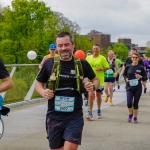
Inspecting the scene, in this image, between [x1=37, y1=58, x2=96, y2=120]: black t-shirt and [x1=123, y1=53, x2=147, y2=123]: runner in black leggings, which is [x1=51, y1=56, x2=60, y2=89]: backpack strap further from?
[x1=123, y1=53, x2=147, y2=123]: runner in black leggings

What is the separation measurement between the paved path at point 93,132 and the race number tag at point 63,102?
8.90 feet

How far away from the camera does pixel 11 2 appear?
46.6 metres

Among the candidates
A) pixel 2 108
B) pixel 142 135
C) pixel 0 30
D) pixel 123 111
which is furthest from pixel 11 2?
pixel 2 108

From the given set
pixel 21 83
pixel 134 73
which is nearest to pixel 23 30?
pixel 21 83

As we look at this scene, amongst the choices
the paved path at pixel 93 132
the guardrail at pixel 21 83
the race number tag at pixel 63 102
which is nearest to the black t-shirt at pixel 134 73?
the paved path at pixel 93 132

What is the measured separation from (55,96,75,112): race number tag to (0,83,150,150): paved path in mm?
2712

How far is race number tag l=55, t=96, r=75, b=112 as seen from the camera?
500 centimetres

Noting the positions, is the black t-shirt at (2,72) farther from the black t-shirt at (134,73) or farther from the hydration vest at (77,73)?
the black t-shirt at (134,73)

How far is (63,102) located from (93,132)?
4.45m

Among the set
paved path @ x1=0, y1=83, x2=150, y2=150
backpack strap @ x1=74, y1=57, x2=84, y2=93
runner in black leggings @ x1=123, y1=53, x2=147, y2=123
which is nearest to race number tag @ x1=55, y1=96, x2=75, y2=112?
backpack strap @ x1=74, y1=57, x2=84, y2=93

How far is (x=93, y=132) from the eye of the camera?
930 cm

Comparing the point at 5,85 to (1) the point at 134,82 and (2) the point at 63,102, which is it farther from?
(1) the point at 134,82

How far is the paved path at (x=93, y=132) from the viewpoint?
786 centimetres

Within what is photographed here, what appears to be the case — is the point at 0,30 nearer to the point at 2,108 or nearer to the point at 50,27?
the point at 50,27
